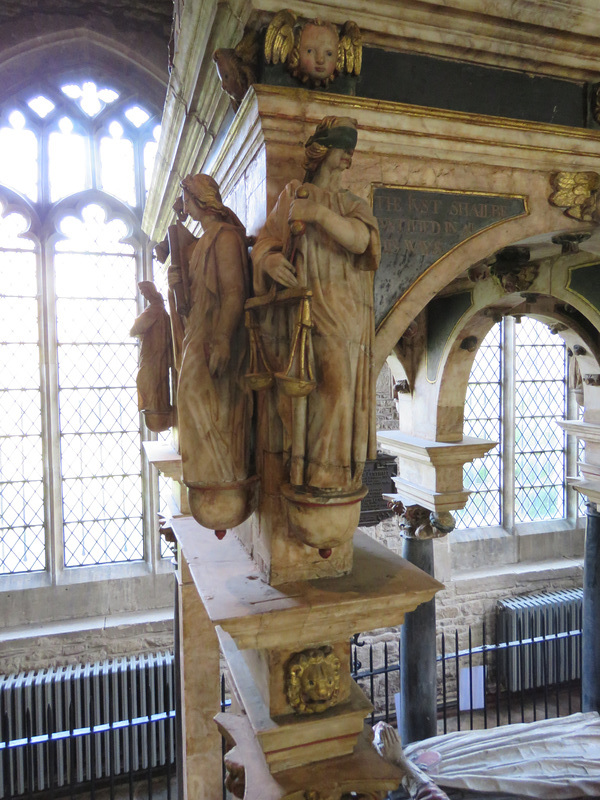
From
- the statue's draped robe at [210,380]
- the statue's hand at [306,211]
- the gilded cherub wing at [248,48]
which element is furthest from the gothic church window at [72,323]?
the statue's hand at [306,211]

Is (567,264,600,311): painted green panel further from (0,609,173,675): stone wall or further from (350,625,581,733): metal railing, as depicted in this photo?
(0,609,173,675): stone wall

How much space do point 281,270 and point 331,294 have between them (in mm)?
173

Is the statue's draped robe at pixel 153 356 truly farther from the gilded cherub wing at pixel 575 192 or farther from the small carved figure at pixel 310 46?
the gilded cherub wing at pixel 575 192

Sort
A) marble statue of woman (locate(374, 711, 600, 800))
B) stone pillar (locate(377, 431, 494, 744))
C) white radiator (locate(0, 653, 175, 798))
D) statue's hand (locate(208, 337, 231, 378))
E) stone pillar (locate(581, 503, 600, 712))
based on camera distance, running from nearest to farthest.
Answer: statue's hand (locate(208, 337, 231, 378))
marble statue of woman (locate(374, 711, 600, 800))
stone pillar (locate(377, 431, 494, 744))
stone pillar (locate(581, 503, 600, 712))
white radiator (locate(0, 653, 175, 798))

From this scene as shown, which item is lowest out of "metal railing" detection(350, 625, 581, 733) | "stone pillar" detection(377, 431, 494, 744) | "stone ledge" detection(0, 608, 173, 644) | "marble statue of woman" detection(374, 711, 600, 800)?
"metal railing" detection(350, 625, 581, 733)

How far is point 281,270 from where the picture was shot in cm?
182

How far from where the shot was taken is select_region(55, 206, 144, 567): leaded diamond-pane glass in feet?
21.1

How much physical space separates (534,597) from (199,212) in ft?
22.4

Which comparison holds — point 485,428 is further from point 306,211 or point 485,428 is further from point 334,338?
point 306,211

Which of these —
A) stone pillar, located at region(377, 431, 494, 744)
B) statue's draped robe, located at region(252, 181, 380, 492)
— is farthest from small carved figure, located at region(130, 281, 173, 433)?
stone pillar, located at region(377, 431, 494, 744)

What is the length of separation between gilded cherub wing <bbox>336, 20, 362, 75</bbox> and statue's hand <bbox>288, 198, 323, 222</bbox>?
784 mm

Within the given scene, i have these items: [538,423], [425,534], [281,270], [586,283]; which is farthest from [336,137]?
[538,423]

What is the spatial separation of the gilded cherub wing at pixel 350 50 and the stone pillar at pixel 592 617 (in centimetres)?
414

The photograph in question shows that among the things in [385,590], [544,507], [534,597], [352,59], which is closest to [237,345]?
[385,590]
